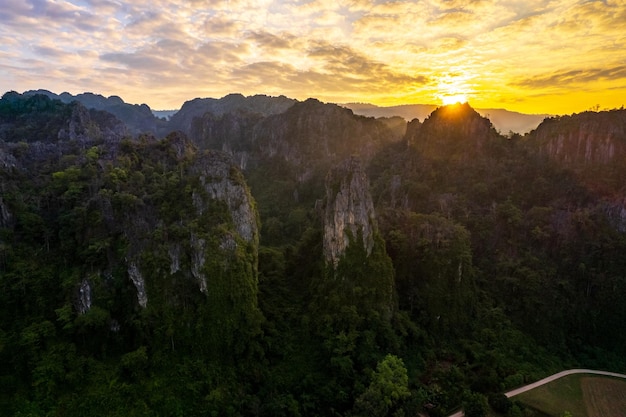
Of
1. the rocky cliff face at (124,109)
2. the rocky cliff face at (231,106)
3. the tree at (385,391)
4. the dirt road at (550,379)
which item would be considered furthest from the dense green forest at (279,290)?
the rocky cliff face at (124,109)

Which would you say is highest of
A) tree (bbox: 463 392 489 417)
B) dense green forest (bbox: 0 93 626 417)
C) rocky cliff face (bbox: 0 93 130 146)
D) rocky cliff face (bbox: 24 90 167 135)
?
rocky cliff face (bbox: 24 90 167 135)

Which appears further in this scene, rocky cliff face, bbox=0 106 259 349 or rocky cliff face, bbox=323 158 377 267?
rocky cliff face, bbox=323 158 377 267

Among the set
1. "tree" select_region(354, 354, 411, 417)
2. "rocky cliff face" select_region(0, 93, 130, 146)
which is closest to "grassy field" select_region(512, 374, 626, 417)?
"tree" select_region(354, 354, 411, 417)

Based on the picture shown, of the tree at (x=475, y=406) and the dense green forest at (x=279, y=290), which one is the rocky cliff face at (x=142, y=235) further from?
the tree at (x=475, y=406)

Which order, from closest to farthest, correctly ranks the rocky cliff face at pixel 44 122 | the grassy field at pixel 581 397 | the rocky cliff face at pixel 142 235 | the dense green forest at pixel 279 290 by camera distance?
the dense green forest at pixel 279 290 → the rocky cliff face at pixel 142 235 → the grassy field at pixel 581 397 → the rocky cliff face at pixel 44 122

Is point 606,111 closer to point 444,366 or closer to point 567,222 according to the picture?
point 567,222

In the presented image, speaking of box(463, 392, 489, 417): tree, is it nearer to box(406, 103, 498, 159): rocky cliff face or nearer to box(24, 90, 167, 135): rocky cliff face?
box(406, 103, 498, 159): rocky cliff face
